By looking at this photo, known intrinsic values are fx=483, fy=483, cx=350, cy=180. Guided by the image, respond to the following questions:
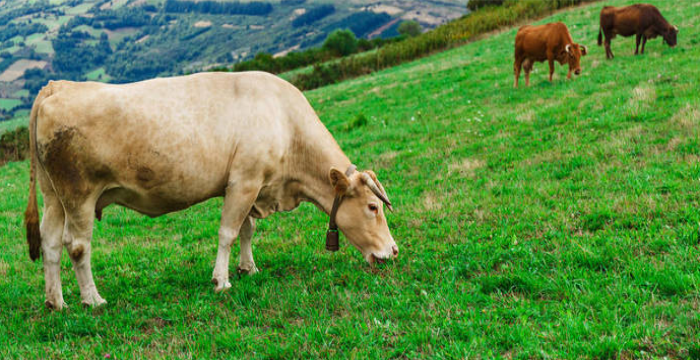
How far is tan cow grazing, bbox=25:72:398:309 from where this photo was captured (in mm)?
5223

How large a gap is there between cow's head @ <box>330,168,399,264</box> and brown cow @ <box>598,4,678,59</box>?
1652 cm

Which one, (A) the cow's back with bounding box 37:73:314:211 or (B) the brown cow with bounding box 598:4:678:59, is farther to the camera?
(B) the brown cow with bounding box 598:4:678:59

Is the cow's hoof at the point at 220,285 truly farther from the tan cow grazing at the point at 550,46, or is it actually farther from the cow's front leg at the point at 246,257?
the tan cow grazing at the point at 550,46

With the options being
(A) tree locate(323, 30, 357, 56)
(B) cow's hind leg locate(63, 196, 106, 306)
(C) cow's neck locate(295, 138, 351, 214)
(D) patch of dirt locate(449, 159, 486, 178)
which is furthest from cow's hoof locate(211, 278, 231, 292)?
(A) tree locate(323, 30, 357, 56)

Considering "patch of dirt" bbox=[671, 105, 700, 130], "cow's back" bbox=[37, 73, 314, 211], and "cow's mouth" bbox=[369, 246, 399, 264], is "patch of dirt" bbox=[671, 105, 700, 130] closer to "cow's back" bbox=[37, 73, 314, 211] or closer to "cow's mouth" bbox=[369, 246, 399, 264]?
"cow's mouth" bbox=[369, 246, 399, 264]

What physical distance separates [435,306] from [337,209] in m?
1.96

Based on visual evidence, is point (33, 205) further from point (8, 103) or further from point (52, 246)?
point (8, 103)

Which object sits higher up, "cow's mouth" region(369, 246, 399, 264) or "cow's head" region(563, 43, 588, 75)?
"cow's mouth" region(369, 246, 399, 264)

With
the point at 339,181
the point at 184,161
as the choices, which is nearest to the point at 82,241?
the point at 184,161

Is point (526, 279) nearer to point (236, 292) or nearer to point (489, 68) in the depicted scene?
point (236, 292)

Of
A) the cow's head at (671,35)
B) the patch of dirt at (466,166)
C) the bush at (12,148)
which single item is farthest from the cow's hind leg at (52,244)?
the bush at (12,148)

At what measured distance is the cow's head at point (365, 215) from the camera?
19.5ft

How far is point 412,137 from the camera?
1357cm

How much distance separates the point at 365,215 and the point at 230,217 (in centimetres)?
165
